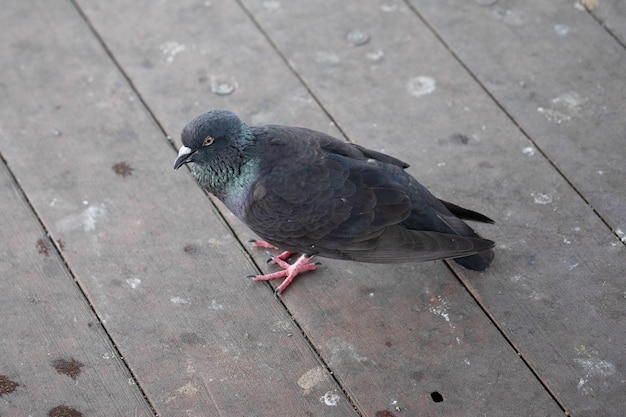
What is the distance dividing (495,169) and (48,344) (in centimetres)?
213

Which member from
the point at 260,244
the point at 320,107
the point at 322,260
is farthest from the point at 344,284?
the point at 320,107

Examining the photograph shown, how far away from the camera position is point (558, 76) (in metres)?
4.23

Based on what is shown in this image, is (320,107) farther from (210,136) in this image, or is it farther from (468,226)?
(468,226)

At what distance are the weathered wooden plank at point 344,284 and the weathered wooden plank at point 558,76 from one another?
1.64ft

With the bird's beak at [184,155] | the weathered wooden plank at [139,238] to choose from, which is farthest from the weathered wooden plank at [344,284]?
the bird's beak at [184,155]

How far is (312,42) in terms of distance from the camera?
4.41m

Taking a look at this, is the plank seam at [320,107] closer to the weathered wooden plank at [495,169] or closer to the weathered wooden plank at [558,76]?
the weathered wooden plank at [495,169]

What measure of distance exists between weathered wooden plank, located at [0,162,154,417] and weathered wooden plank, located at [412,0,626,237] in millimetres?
2209

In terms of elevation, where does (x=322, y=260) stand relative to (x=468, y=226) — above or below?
below

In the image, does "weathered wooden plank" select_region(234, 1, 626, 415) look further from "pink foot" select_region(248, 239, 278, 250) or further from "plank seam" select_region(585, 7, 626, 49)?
"pink foot" select_region(248, 239, 278, 250)

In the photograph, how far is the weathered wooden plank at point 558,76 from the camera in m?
3.88

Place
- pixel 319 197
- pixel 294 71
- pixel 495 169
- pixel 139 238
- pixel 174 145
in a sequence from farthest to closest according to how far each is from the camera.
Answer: pixel 294 71 < pixel 174 145 < pixel 495 169 < pixel 139 238 < pixel 319 197

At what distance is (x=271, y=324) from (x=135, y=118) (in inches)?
52.8

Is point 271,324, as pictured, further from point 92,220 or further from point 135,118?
point 135,118
